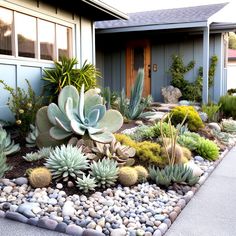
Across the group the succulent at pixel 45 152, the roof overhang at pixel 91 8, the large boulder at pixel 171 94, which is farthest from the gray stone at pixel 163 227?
the large boulder at pixel 171 94

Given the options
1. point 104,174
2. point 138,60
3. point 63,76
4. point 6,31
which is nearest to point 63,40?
point 63,76

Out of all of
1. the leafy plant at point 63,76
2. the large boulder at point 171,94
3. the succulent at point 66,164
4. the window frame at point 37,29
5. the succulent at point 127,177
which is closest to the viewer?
the succulent at point 66,164

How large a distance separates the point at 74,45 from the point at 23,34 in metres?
1.74

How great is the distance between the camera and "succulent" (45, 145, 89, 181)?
3.43 meters

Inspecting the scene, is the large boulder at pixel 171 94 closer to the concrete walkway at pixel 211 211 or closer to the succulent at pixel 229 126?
the succulent at pixel 229 126

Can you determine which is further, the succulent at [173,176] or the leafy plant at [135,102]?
the leafy plant at [135,102]

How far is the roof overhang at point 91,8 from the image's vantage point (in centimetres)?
662

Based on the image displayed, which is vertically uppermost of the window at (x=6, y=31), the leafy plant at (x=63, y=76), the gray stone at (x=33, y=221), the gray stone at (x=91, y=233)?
the window at (x=6, y=31)

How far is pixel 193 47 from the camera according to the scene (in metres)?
11.0

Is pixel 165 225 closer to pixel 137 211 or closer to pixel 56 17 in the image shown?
pixel 137 211

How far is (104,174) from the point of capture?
3418 mm

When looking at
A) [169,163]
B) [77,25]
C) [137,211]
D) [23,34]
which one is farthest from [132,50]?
[137,211]

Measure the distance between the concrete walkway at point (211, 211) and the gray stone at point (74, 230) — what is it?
73 centimetres

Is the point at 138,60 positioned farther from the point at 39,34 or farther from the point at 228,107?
the point at 39,34
